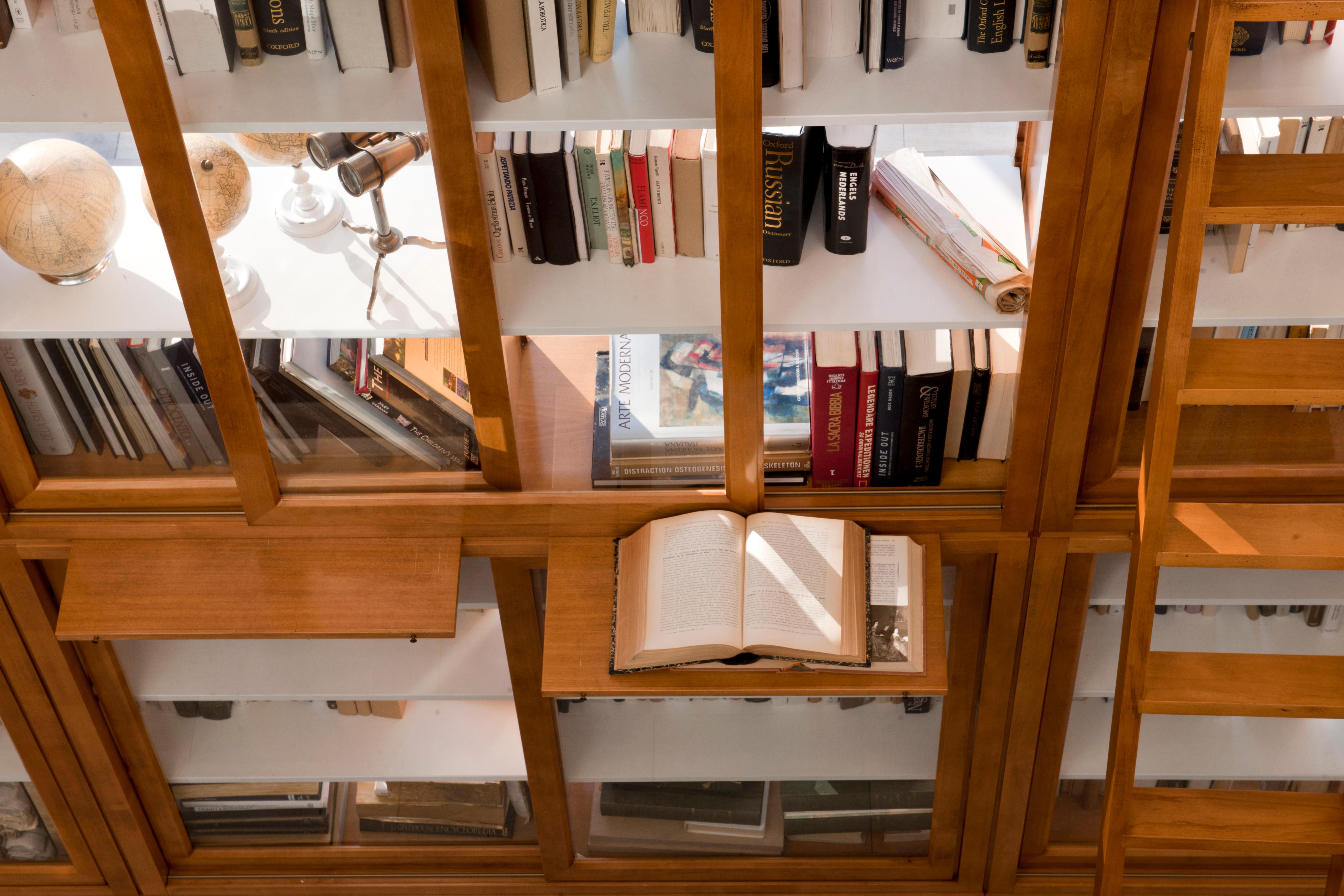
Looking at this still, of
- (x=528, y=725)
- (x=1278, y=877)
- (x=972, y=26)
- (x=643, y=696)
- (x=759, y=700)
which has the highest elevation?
(x=972, y=26)

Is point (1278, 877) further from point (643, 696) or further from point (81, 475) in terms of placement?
point (81, 475)

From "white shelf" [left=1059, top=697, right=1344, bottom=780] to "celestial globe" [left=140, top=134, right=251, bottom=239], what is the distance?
173 centimetres

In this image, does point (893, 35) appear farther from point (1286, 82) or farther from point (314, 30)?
point (314, 30)

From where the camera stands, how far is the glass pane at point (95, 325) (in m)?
1.71

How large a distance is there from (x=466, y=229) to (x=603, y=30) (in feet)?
1.03

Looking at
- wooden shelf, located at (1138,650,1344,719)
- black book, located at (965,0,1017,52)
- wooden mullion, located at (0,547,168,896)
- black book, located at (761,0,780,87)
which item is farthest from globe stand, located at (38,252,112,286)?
wooden shelf, located at (1138,650,1344,719)

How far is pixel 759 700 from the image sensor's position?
250cm

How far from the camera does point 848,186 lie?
1715 millimetres

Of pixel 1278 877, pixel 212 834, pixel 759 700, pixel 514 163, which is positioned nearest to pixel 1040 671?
pixel 759 700

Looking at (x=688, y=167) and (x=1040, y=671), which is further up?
(x=688, y=167)

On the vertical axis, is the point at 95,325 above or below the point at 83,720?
above

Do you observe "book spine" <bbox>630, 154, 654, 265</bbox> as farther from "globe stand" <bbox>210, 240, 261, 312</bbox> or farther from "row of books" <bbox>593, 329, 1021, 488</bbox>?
"globe stand" <bbox>210, 240, 261, 312</bbox>

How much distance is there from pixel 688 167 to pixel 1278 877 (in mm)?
1897

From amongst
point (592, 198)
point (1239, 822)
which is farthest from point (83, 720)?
point (1239, 822)
